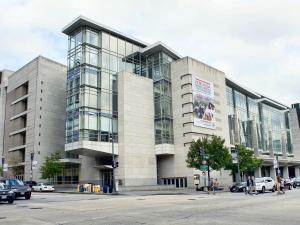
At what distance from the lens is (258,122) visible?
3364 inches

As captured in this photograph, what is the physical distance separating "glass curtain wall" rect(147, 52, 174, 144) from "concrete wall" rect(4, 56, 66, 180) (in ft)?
67.6

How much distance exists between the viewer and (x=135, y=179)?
53.7m

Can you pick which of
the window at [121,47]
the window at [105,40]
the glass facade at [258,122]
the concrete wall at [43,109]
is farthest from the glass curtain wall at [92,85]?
the glass facade at [258,122]

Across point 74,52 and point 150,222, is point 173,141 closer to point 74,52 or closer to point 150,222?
point 74,52

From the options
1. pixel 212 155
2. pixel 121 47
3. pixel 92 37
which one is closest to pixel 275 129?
pixel 121 47

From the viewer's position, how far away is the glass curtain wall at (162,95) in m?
59.2

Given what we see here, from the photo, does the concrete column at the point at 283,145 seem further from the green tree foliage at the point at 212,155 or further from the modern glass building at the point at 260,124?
the green tree foliage at the point at 212,155

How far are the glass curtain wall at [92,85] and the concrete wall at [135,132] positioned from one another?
6.05 ft

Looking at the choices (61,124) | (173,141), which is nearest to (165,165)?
(173,141)

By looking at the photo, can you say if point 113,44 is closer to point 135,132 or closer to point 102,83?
point 102,83

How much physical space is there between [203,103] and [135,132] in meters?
13.7

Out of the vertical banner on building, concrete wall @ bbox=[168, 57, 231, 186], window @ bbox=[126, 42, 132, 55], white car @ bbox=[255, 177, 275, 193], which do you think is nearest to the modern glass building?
concrete wall @ bbox=[168, 57, 231, 186]

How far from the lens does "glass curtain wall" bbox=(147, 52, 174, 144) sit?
5916 centimetres

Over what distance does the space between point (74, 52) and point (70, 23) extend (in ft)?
15.4
